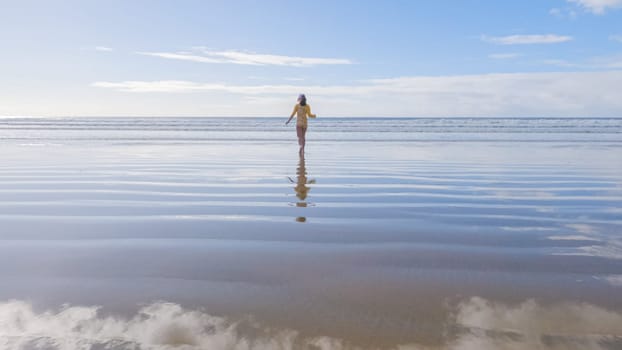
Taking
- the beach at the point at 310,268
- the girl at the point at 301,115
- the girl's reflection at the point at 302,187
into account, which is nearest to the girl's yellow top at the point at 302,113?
the girl at the point at 301,115

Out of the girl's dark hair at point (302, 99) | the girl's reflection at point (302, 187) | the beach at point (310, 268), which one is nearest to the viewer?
the beach at point (310, 268)

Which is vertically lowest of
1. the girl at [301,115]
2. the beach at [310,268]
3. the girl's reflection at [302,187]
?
the beach at [310,268]

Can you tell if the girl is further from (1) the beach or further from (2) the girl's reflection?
(1) the beach

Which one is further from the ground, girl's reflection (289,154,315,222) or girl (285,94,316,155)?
girl (285,94,316,155)

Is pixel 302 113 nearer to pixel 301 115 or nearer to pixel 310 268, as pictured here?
pixel 301 115

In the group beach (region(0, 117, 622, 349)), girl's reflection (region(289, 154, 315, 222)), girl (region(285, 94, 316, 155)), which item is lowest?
beach (region(0, 117, 622, 349))

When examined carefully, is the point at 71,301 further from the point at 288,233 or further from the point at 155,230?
the point at 288,233

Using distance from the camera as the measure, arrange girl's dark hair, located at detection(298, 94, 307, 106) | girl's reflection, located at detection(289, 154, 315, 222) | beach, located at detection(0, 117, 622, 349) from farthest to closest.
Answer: girl's dark hair, located at detection(298, 94, 307, 106)
girl's reflection, located at detection(289, 154, 315, 222)
beach, located at detection(0, 117, 622, 349)

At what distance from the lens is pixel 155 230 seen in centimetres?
483

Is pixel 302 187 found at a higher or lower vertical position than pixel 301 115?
lower

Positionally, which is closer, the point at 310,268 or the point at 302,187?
the point at 310,268

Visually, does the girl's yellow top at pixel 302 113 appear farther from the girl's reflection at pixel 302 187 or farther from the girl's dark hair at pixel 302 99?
the girl's reflection at pixel 302 187

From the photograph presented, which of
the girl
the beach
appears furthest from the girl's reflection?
the girl

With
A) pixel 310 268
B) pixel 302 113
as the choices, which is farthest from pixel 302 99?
pixel 310 268
